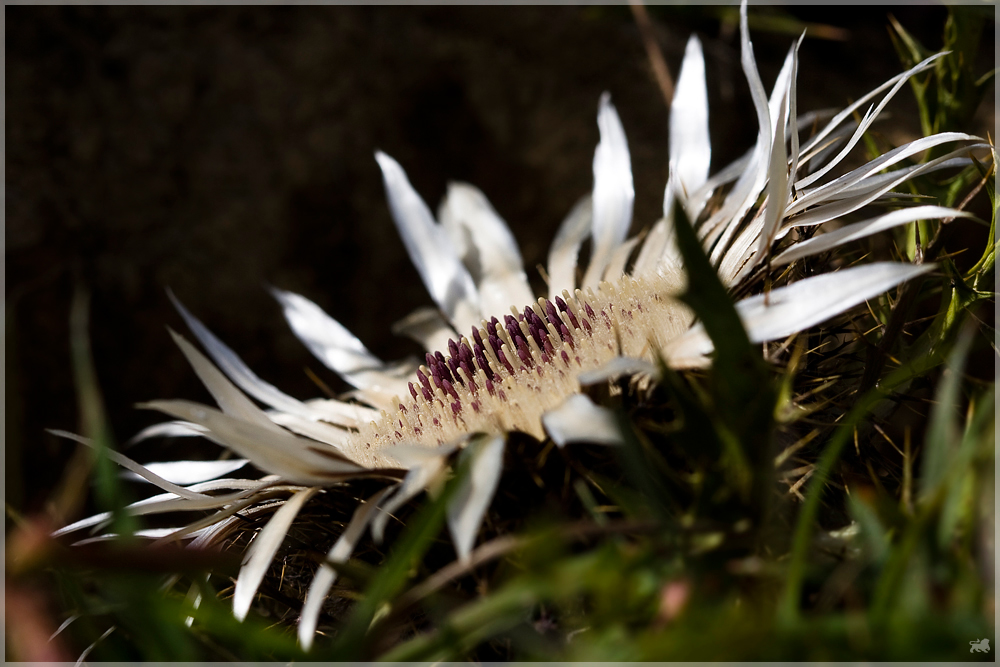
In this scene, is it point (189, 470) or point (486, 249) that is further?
point (486, 249)

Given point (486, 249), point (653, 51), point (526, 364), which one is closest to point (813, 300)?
point (526, 364)

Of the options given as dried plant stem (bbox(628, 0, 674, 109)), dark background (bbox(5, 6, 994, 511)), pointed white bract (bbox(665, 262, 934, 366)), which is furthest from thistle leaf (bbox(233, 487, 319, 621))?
dried plant stem (bbox(628, 0, 674, 109))

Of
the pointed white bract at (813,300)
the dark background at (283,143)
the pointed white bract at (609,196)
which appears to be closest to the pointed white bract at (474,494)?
the pointed white bract at (813,300)

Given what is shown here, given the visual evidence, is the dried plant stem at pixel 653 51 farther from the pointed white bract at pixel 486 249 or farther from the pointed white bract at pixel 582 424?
the pointed white bract at pixel 582 424

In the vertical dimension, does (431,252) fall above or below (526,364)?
above

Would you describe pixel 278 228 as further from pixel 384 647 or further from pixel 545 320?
pixel 384 647

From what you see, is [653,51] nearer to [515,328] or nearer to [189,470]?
[515,328]

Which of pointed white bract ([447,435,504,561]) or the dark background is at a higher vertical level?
the dark background

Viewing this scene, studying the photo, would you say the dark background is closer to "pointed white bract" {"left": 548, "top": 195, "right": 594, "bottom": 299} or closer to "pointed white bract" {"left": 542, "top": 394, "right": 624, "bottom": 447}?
"pointed white bract" {"left": 548, "top": 195, "right": 594, "bottom": 299}
